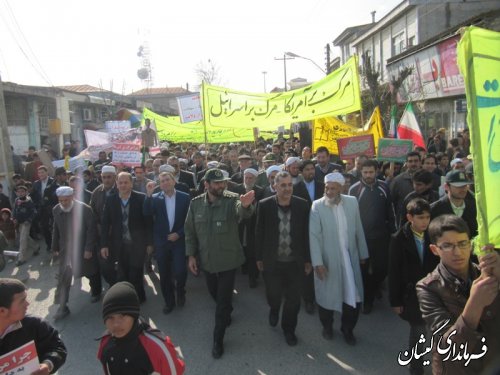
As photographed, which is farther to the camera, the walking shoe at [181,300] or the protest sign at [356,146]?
the protest sign at [356,146]

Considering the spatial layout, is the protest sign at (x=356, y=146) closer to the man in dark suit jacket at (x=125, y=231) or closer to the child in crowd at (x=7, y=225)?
the man in dark suit jacket at (x=125, y=231)

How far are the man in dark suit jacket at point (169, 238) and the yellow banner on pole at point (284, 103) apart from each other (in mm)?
3283

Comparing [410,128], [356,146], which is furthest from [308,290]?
[410,128]

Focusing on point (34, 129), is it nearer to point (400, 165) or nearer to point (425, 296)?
point (400, 165)

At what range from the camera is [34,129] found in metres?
20.8

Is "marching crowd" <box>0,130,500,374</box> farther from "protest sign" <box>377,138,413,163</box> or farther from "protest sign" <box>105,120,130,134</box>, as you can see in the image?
"protest sign" <box>105,120,130,134</box>

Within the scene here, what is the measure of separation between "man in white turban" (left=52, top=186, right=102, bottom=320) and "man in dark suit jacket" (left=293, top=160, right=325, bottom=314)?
9.64 feet

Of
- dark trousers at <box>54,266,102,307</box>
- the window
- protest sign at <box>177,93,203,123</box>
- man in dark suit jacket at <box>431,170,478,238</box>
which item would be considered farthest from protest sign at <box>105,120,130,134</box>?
the window

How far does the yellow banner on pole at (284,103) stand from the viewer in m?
7.48

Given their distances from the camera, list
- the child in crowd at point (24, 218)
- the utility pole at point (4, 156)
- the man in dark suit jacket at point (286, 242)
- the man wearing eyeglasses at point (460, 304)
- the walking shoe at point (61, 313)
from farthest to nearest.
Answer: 1. the utility pole at point (4, 156)
2. the child in crowd at point (24, 218)
3. the walking shoe at point (61, 313)
4. the man in dark suit jacket at point (286, 242)
5. the man wearing eyeglasses at point (460, 304)

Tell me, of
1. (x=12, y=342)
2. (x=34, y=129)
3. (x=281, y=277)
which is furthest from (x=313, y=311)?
(x=34, y=129)

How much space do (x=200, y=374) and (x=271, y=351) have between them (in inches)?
31.1

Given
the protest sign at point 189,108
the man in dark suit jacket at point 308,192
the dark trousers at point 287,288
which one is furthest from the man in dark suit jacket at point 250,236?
the protest sign at point 189,108

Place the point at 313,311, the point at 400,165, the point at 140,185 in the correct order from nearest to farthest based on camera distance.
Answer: the point at 313,311, the point at 140,185, the point at 400,165
